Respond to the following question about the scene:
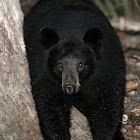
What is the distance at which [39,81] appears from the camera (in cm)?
476

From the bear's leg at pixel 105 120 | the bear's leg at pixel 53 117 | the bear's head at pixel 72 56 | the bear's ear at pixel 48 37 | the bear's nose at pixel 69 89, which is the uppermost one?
the bear's ear at pixel 48 37

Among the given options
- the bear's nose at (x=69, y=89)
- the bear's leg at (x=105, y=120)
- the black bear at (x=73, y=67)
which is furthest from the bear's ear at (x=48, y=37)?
the bear's leg at (x=105, y=120)

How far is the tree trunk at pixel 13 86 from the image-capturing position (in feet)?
14.8

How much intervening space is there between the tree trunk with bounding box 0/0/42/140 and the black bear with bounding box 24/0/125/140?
5.2 inches

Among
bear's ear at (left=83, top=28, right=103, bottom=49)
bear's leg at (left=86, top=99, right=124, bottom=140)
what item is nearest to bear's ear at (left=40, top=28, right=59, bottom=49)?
bear's ear at (left=83, top=28, right=103, bottom=49)

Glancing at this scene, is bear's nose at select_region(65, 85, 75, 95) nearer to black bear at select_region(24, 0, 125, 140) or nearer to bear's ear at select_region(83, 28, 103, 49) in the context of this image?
black bear at select_region(24, 0, 125, 140)

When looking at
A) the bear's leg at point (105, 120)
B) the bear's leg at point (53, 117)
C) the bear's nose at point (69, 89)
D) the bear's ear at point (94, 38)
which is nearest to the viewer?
the bear's nose at point (69, 89)

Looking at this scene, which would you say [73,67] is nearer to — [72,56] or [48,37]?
[72,56]

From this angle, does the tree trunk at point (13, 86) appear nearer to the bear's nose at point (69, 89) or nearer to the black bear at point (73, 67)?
the black bear at point (73, 67)

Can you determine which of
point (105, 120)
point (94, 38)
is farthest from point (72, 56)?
point (105, 120)

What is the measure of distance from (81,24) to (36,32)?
2.60ft

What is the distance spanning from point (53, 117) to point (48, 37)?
1292mm

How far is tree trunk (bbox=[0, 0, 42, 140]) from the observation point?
4504mm

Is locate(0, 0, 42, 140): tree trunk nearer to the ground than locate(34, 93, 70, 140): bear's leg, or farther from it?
farther from it
